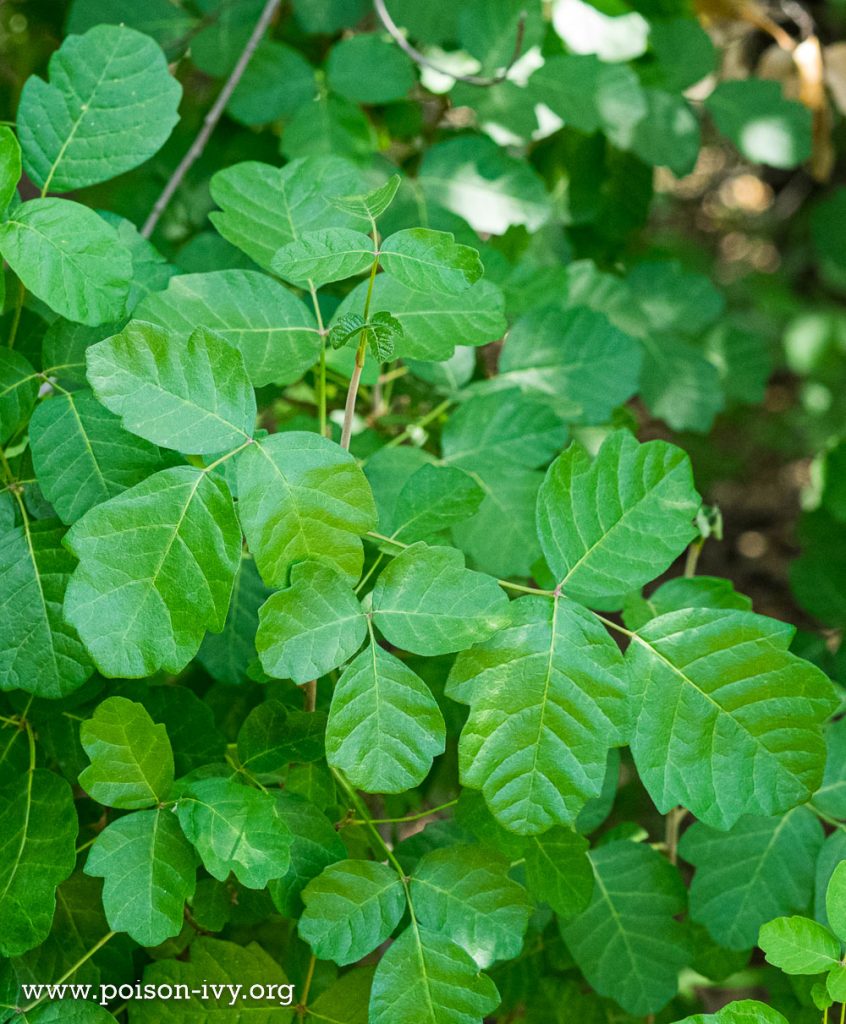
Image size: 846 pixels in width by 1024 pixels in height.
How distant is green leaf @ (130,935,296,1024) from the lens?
0.85 m

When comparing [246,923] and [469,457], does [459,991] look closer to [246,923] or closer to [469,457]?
[246,923]

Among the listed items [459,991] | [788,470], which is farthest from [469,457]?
[788,470]

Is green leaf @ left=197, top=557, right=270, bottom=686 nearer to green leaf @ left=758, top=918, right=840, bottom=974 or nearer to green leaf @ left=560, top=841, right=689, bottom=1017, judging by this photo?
green leaf @ left=560, top=841, right=689, bottom=1017

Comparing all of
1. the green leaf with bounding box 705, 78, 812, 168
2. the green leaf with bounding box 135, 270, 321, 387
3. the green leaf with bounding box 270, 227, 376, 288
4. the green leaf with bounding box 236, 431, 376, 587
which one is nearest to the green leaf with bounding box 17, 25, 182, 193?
the green leaf with bounding box 135, 270, 321, 387

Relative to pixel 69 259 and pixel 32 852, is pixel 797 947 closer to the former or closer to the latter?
pixel 32 852

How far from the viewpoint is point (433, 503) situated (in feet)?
2.74

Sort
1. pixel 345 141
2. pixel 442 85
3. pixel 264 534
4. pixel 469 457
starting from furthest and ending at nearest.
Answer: pixel 442 85
pixel 345 141
pixel 469 457
pixel 264 534

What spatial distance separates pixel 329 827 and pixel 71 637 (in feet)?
0.92

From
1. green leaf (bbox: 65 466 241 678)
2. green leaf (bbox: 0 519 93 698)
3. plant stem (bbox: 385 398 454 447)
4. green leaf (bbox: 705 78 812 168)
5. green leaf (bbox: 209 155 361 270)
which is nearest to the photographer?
green leaf (bbox: 65 466 241 678)

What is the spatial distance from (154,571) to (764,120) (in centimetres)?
130

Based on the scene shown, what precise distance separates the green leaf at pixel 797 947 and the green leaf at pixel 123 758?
1.70 feet

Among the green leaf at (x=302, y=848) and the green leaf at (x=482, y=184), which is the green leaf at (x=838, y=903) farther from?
the green leaf at (x=482, y=184)

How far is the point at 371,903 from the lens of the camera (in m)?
0.80

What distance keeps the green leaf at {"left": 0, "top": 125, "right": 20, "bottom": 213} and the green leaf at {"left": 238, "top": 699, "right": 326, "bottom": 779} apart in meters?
0.49
